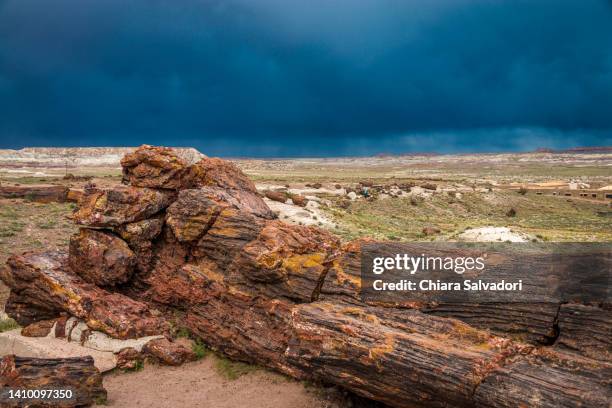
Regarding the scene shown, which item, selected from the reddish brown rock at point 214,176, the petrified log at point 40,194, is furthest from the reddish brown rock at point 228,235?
the petrified log at point 40,194

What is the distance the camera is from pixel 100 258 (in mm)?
16984

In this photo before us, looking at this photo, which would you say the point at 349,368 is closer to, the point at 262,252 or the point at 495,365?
the point at 495,365

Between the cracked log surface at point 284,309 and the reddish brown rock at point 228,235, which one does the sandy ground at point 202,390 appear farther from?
the reddish brown rock at point 228,235

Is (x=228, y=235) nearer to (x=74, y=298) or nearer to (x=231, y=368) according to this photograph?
(x=231, y=368)

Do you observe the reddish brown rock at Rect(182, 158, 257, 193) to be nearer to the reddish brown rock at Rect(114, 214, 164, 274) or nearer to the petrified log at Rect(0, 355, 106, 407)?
the reddish brown rock at Rect(114, 214, 164, 274)

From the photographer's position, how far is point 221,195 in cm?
1812

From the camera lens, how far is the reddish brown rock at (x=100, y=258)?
1697 cm

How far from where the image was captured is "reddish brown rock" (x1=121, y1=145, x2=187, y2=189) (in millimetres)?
18922

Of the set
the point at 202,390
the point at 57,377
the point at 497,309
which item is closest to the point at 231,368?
the point at 202,390

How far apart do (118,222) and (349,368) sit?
1102cm

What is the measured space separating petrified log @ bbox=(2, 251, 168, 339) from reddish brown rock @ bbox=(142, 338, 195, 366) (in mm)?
760

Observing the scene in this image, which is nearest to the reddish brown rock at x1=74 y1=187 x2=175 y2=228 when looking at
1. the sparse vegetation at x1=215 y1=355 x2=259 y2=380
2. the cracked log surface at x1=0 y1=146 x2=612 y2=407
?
the cracked log surface at x1=0 y1=146 x2=612 y2=407

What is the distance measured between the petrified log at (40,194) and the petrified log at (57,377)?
42069mm

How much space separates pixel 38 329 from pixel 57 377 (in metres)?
4.37
